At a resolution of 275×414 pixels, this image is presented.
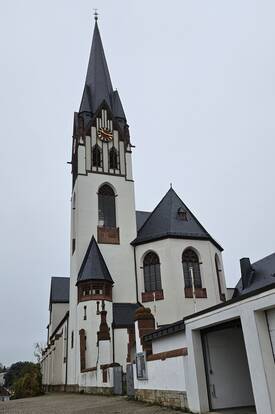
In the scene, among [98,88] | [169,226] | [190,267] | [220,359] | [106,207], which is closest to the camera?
[220,359]

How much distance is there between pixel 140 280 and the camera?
28.6 meters

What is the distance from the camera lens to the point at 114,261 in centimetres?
2903

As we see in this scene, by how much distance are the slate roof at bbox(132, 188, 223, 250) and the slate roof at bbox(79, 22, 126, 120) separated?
33.0ft

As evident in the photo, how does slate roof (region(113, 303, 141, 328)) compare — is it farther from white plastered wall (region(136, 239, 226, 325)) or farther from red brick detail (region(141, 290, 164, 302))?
white plastered wall (region(136, 239, 226, 325))

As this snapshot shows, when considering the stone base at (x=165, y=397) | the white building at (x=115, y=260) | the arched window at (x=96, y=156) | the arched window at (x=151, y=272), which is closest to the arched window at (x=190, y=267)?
the white building at (x=115, y=260)

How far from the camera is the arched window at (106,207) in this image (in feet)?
101

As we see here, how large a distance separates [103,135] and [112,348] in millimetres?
17967

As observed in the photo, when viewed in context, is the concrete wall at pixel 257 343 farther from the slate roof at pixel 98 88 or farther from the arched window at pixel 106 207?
the slate roof at pixel 98 88

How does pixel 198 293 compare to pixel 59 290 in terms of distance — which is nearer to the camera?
pixel 198 293

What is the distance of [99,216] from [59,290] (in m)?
24.3

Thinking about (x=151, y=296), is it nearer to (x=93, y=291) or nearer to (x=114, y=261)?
(x=114, y=261)

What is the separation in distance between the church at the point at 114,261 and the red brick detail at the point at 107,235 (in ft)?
0.26

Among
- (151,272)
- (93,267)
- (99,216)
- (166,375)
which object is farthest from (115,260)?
(166,375)

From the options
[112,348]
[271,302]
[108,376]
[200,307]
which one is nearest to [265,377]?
[271,302]
